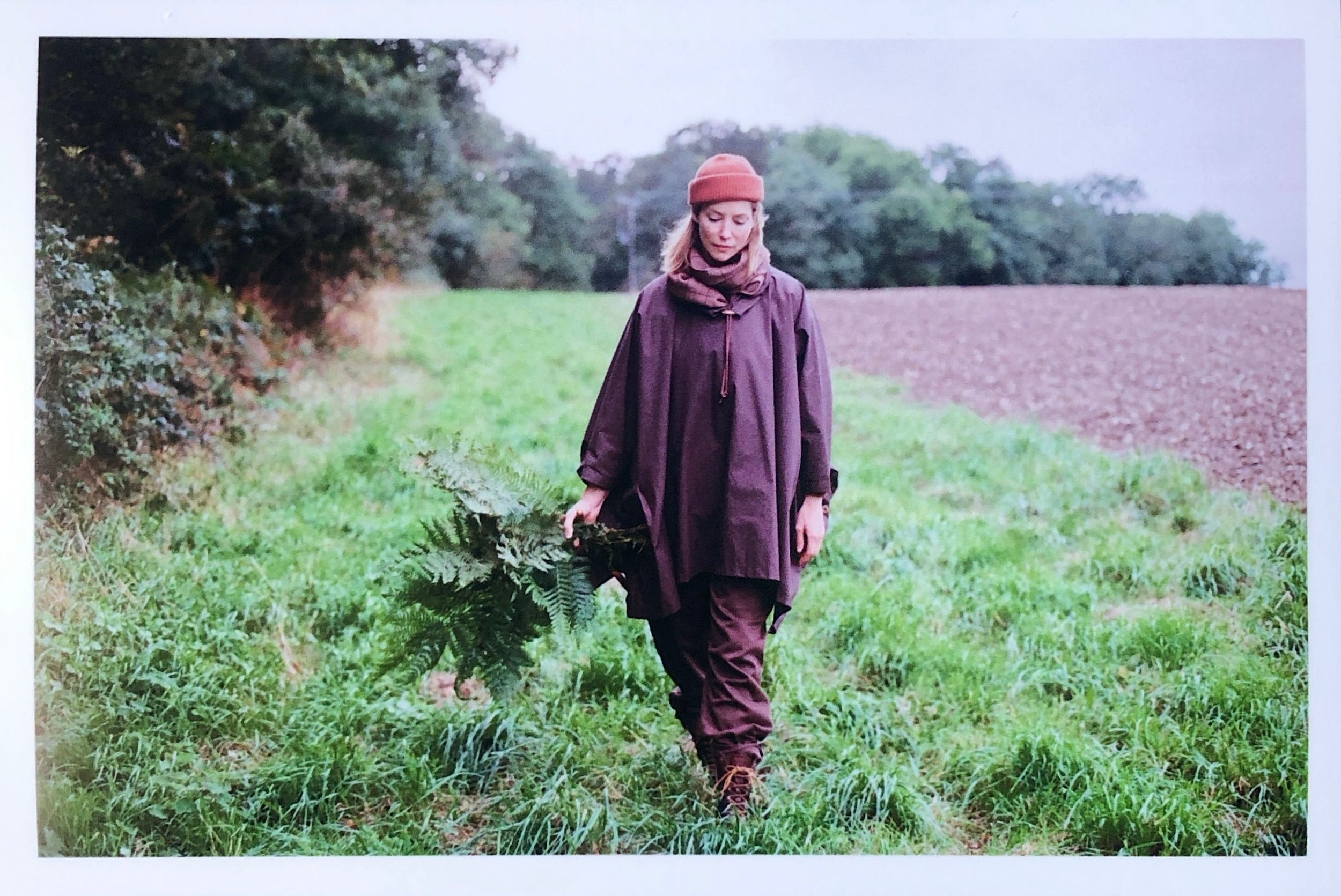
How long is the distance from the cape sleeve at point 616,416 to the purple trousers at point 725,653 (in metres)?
0.32

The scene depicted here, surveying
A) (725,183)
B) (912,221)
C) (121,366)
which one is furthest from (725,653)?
(121,366)

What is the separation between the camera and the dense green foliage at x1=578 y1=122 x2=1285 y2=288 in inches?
106

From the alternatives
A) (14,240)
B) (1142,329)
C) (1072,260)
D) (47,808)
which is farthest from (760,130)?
(47,808)

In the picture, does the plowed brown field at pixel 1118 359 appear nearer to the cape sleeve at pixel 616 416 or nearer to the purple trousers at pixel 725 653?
the cape sleeve at pixel 616 416

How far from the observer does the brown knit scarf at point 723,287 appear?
2.10m

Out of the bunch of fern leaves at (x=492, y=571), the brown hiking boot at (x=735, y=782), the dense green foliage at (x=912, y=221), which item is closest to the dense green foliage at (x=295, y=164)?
the dense green foliage at (x=912, y=221)

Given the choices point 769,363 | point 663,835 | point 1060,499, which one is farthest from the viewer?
point 1060,499

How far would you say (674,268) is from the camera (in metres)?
2.16

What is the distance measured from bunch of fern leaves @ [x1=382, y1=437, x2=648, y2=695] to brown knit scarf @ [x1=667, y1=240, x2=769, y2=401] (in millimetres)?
442

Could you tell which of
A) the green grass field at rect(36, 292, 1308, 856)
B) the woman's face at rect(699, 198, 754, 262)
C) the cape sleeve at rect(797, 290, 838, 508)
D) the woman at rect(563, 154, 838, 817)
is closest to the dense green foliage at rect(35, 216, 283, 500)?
the green grass field at rect(36, 292, 1308, 856)

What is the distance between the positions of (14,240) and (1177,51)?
117 inches

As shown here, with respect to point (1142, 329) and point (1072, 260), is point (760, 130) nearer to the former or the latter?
point (1072, 260)

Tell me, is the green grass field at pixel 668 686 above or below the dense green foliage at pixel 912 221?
below

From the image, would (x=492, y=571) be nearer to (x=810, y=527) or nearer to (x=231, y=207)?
(x=810, y=527)
